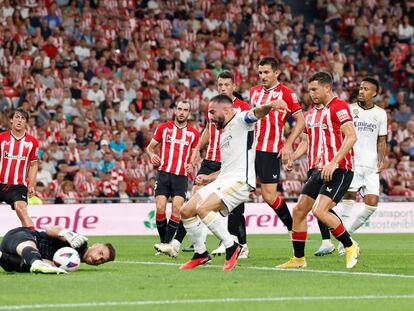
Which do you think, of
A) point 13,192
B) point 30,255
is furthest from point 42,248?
point 13,192

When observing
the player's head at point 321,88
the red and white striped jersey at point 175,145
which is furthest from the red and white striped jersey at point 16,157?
the player's head at point 321,88

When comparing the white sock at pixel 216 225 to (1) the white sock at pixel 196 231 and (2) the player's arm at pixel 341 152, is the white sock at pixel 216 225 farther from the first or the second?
(2) the player's arm at pixel 341 152

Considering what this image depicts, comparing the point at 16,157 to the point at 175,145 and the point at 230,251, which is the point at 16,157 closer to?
the point at 175,145

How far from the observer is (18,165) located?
16.3m

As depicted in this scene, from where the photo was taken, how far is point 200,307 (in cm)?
858

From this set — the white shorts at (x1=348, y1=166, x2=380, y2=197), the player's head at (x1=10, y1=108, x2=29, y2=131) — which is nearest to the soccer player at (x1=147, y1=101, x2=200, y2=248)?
the player's head at (x1=10, y1=108, x2=29, y2=131)

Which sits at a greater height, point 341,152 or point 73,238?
point 341,152

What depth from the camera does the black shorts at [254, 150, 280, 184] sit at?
14445 mm

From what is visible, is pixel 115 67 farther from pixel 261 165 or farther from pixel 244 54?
pixel 261 165

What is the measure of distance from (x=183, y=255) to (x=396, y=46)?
18.9 meters

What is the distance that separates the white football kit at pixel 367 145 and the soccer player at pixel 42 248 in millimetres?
5464

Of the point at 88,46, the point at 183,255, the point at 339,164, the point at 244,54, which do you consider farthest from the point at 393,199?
the point at 339,164

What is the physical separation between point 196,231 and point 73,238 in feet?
5.16

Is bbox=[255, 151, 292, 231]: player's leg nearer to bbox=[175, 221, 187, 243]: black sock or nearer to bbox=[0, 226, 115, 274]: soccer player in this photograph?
bbox=[175, 221, 187, 243]: black sock
